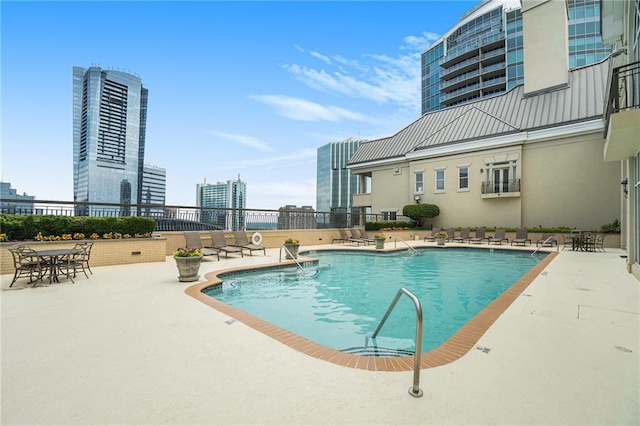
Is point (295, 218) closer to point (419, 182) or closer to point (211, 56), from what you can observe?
point (211, 56)

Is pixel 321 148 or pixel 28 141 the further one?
pixel 321 148

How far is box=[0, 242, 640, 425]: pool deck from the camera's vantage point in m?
2.33

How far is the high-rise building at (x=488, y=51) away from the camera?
38.4 metres

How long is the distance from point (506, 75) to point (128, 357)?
55254mm

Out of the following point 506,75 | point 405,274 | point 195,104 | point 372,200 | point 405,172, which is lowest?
point 405,274

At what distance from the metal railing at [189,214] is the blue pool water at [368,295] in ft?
15.7

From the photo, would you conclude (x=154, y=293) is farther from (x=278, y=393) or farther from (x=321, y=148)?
(x=321, y=148)

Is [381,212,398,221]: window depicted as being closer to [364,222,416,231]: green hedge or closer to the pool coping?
[364,222,416,231]: green hedge

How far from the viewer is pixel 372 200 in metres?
29.5

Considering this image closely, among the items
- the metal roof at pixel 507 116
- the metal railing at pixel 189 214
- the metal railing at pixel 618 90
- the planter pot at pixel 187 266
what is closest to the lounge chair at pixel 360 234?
the metal railing at pixel 189 214

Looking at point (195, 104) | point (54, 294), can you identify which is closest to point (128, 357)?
point (54, 294)

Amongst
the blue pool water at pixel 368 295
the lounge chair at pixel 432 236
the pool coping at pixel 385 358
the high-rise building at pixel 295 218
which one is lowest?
the blue pool water at pixel 368 295

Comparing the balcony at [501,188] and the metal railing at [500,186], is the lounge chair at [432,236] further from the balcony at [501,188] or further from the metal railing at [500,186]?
the metal railing at [500,186]

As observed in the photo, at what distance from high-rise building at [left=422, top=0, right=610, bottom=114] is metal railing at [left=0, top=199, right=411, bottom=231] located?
36873 millimetres
